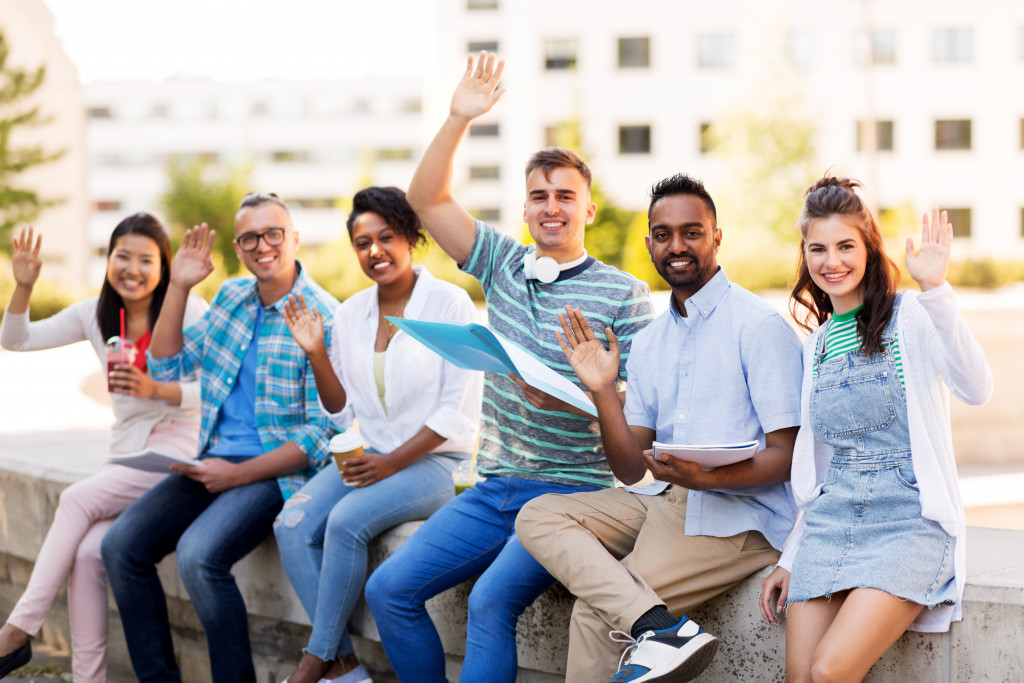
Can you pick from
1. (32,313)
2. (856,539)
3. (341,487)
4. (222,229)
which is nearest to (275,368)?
(341,487)

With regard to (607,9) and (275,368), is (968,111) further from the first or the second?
(275,368)

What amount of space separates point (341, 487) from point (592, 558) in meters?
1.43

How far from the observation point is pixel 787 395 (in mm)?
3338

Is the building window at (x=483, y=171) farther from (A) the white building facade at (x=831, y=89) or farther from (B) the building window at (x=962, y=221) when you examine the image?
(B) the building window at (x=962, y=221)

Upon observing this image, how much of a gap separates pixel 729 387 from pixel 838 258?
53 centimetres

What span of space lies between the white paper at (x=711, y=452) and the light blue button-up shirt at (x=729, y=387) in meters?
0.30

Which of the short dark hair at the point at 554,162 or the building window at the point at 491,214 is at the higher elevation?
the building window at the point at 491,214

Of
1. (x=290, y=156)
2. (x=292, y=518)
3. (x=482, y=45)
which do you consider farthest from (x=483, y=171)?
(x=292, y=518)

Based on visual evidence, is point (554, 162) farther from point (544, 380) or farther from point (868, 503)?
point (868, 503)

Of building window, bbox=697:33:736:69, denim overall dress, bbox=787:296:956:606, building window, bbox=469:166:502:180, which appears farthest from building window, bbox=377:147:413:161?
denim overall dress, bbox=787:296:956:606

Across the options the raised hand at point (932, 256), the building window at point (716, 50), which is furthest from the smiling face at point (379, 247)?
the building window at point (716, 50)

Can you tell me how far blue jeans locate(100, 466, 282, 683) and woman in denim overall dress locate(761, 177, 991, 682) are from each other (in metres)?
2.17

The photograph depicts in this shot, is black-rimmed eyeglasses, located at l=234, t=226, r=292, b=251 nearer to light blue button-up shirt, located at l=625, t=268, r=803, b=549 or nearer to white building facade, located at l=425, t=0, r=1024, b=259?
light blue button-up shirt, located at l=625, t=268, r=803, b=549

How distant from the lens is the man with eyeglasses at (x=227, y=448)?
428 cm
